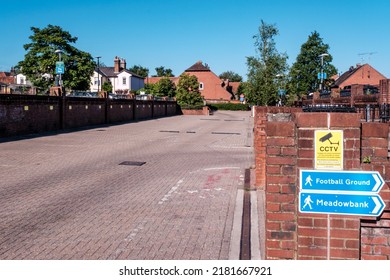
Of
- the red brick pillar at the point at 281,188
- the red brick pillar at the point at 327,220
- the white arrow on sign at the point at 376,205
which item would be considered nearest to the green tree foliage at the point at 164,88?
the red brick pillar at the point at 281,188

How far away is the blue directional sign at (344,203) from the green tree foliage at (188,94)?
206 ft

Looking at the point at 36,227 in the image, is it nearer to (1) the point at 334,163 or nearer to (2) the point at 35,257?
(2) the point at 35,257

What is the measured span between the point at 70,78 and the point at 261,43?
129ft

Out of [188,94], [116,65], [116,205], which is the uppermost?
[116,65]

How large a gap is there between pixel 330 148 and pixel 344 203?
49 centimetres

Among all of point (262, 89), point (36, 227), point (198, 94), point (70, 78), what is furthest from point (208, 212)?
point (198, 94)

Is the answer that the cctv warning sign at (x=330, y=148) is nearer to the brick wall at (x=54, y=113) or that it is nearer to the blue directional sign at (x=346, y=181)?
the blue directional sign at (x=346, y=181)

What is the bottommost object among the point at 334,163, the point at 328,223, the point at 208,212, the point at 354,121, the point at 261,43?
the point at 208,212

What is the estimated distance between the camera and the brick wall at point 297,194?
3553 millimetres

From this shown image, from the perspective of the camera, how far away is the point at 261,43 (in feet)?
76.0

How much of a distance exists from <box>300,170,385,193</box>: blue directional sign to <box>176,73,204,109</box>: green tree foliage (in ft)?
206

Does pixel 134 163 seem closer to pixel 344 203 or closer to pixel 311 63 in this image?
pixel 344 203

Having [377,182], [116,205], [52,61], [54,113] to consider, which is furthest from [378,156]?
[52,61]

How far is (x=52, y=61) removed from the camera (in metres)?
54.6
